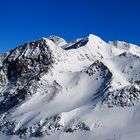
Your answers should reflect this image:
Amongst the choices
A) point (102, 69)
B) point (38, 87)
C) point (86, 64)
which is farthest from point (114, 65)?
point (38, 87)

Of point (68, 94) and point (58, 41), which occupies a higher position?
point (58, 41)

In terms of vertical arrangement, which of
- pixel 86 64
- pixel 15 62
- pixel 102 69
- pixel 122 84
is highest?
pixel 15 62

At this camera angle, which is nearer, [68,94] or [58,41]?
[68,94]

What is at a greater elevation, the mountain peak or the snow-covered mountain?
the mountain peak

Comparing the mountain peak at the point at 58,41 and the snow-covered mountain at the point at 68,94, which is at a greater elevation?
the mountain peak at the point at 58,41

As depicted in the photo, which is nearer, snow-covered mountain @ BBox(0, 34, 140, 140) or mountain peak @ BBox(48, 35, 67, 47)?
snow-covered mountain @ BBox(0, 34, 140, 140)

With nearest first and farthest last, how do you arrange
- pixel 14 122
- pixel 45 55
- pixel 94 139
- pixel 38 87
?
pixel 94 139 → pixel 14 122 → pixel 38 87 → pixel 45 55

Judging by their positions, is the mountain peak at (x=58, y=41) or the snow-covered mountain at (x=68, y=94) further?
the mountain peak at (x=58, y=41)

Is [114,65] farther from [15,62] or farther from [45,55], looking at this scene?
[15,62]
